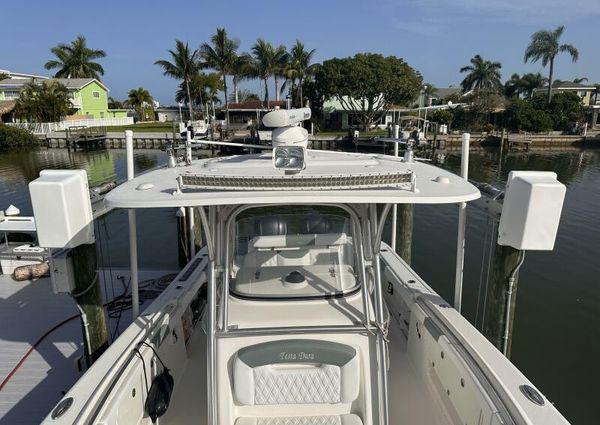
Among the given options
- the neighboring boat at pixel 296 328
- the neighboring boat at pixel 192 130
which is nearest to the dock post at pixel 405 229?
the neighboring boat at pixel 192 130

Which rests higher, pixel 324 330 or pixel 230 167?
pixel 230 167

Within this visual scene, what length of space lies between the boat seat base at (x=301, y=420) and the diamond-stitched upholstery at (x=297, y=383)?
159 millimetres

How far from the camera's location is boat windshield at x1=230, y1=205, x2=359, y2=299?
3.21 metres

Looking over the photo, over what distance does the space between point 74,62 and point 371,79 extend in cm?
4085

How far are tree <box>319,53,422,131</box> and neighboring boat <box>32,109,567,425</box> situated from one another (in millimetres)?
40150

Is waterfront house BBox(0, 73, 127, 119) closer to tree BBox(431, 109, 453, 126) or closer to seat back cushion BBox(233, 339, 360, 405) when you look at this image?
tree BBox(431, 109, 453, 126)

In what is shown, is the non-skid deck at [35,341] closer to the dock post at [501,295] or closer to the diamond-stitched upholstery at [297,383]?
the diamond-stitched upholstery at [297,383]

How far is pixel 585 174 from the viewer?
25812mm

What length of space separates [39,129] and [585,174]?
46.5 m

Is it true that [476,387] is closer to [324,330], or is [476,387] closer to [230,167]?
[324,330]

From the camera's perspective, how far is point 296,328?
2.93 meters

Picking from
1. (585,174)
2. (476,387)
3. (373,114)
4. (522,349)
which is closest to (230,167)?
(476,387)

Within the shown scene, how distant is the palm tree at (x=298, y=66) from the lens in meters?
45.1

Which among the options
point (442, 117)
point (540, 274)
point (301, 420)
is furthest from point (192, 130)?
point (442, 117)
